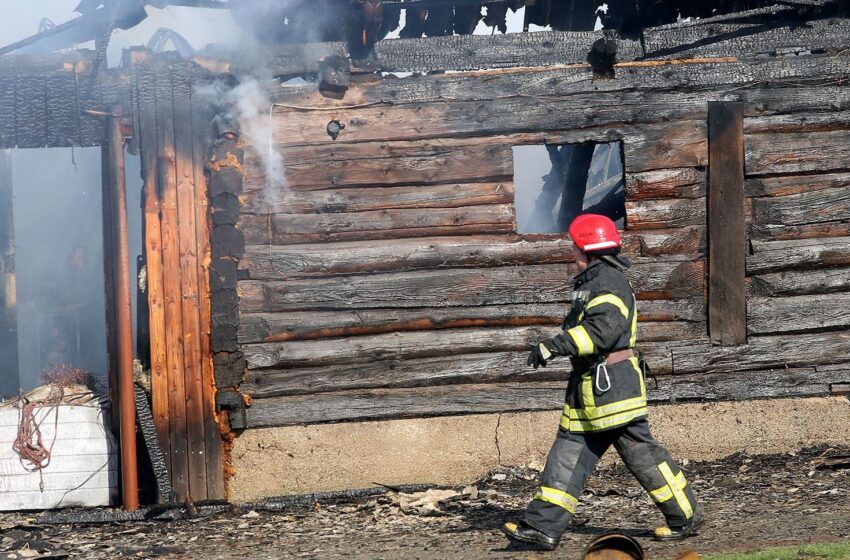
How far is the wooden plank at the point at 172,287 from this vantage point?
738 cm

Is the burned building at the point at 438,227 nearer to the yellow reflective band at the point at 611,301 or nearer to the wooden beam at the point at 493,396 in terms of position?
the wooden beam at the point at 493,396

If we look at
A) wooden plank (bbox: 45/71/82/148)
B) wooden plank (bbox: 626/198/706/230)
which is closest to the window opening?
wooden plank (bbox: 626/198/706/230)

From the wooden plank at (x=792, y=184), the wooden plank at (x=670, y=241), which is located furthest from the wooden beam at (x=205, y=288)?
the wooden plank at (x=792, y=184)

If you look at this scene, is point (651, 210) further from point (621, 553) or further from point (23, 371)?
point (23, 371)

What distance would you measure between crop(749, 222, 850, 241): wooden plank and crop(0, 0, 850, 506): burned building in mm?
20

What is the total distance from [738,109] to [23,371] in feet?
43.7

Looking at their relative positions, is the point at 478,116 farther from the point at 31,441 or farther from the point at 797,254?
the point at 31,441

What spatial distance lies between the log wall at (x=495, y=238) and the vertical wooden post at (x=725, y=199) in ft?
0.22

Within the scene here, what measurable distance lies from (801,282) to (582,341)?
334 cm

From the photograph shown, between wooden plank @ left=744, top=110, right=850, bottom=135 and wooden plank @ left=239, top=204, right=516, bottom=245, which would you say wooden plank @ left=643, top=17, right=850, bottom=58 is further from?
wooden plank @ left=239, top=204, right=516, bottom=245

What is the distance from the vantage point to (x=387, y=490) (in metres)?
7.62

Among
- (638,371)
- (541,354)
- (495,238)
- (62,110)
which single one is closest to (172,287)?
(62,110)

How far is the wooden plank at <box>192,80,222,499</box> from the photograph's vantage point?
7.45m

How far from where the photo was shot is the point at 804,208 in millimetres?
7910
